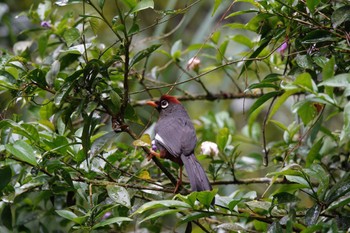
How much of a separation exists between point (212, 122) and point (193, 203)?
6.23 ft

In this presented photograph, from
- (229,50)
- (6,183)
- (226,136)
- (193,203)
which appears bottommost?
(229,50)

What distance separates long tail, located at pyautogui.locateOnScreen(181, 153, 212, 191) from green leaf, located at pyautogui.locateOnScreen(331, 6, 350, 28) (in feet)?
2.51

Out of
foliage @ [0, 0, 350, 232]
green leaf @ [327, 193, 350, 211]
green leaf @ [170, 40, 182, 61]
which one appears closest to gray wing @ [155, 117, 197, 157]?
foliage @ [0, 0, 350, 232]

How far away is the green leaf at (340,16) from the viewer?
2186mm

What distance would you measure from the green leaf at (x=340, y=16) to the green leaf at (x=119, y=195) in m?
0.95

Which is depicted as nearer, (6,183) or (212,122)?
(6,183)

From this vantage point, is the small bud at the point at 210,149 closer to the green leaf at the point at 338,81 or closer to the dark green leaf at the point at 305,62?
the dark green leaf at the point at 305,62

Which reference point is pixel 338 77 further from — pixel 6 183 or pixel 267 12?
pixel 6 183

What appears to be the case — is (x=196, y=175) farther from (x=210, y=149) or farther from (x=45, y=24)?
(x=45, y=24)

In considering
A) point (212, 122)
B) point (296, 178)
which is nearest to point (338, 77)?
point (296, 178)

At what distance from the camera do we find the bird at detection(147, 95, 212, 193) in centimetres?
247

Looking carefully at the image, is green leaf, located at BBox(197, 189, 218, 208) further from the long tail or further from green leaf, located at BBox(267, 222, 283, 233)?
the long tail

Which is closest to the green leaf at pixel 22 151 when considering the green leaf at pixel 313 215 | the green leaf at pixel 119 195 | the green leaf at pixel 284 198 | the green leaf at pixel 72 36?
the green leaf at pixel 119 195

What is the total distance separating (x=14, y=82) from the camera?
2447mm
